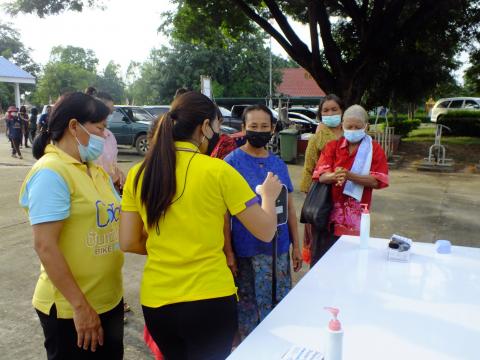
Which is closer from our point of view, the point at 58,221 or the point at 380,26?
the point at 58,221

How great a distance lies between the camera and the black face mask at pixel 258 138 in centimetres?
275

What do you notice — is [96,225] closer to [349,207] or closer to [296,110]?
[349,207]

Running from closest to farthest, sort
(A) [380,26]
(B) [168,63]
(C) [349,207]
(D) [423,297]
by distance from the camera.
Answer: (D) [423,297], (C) [349,207], (A) [380,26], (B) [168,63]

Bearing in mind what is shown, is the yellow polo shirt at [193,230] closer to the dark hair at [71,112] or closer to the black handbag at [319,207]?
the dark hair at [71,112]

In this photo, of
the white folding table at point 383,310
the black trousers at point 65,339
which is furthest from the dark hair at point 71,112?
the white folding table at point 383,310

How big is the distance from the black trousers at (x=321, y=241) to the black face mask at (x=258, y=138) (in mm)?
893

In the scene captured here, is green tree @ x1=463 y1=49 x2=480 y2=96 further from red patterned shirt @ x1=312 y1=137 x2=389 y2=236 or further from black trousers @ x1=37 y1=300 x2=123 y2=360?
black trousers @ x1=37 y1=300 x2=123 y2=360

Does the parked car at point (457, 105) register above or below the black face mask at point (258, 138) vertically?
above

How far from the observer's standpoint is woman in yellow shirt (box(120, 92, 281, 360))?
1698 mm

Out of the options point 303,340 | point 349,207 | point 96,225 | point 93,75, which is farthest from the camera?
point 93,75

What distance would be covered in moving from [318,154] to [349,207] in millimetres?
621

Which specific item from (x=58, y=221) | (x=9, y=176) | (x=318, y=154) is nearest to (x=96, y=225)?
(x=58, y=221)

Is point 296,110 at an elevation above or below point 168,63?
below

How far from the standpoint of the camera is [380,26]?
12078mm
